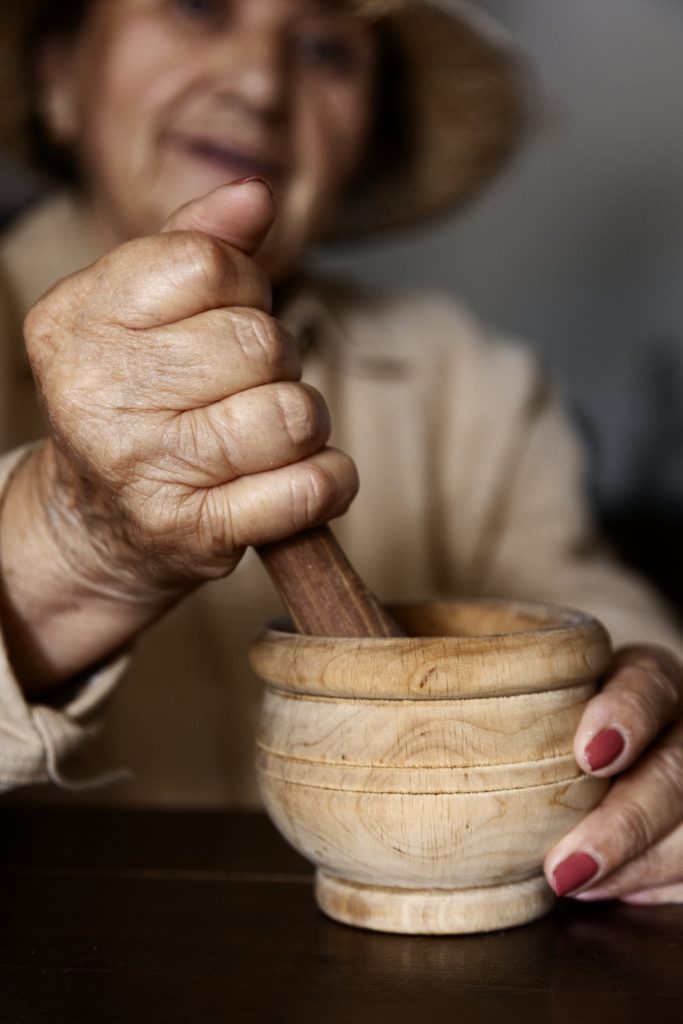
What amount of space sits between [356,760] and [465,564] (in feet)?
2.56

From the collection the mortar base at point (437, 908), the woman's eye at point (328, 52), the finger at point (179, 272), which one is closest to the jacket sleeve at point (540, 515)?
the woman's eye at point (328, 52)

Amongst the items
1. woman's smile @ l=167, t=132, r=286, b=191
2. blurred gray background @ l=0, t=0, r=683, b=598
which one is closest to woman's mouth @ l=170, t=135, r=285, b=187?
woman's smile @ l=167, t=132, r=286, b=191

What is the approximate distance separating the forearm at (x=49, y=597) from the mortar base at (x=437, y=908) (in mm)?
192

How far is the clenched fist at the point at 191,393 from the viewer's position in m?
0.48

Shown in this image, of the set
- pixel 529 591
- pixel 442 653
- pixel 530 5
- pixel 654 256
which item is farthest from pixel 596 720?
pixel 530 5

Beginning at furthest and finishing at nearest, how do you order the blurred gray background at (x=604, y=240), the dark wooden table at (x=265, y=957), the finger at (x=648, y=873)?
the blurred gray background at (x=604, y=240)
the finger at (x=648, y=873)
the dark wooden table at (x=265, y=957)

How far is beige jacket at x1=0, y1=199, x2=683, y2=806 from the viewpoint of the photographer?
1.10 meters

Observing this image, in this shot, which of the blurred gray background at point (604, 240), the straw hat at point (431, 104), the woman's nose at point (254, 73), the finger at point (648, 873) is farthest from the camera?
the blurred gray background at point (604, 240)

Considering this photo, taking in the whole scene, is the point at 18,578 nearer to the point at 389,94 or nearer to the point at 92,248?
the point at 92,248

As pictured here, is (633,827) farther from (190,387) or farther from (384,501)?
(384,501)

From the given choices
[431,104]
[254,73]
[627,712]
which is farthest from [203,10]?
[627,712]

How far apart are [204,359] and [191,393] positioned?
17 millimetres

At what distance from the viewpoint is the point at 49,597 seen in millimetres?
619

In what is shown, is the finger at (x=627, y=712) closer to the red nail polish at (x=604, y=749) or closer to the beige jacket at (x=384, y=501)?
the red nail polish at (x=604, y=749)
